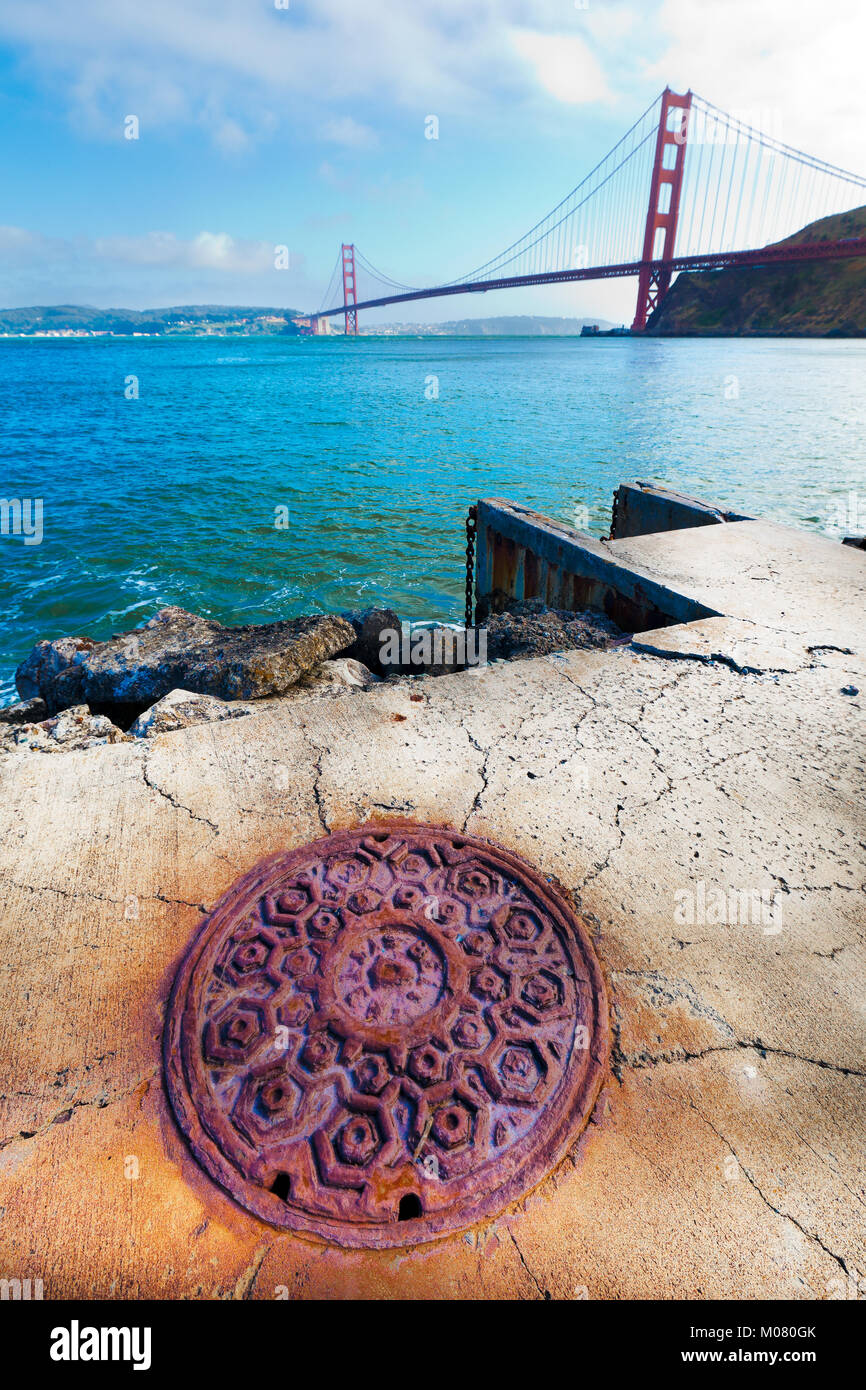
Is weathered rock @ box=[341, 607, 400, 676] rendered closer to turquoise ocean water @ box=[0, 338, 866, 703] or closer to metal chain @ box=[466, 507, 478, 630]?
metal chain @ box=[466, 507, 478, 630]

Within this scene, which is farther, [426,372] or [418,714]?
[426,372]

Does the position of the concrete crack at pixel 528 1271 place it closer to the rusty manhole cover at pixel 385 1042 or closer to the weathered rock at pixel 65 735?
the rusty manhole cover at pixel 385 1042

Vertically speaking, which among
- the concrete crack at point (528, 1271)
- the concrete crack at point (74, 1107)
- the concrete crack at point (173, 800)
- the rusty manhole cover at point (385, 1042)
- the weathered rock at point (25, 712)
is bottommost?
the weathered rock at point (25, 712)

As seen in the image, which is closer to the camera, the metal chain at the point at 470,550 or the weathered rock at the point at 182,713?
the weathered rock at the point at 182,713

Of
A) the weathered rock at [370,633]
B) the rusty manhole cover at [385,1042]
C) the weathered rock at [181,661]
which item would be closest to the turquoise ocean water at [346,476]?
the weathered rock at [181,661]

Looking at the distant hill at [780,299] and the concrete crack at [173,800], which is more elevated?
the distant hill at [780,299]

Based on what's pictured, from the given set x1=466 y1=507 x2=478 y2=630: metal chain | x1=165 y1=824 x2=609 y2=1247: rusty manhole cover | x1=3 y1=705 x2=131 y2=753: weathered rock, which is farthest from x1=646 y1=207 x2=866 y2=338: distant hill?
x1=165 y1=824 x2=609 y2=1247: rusty manhole cover
